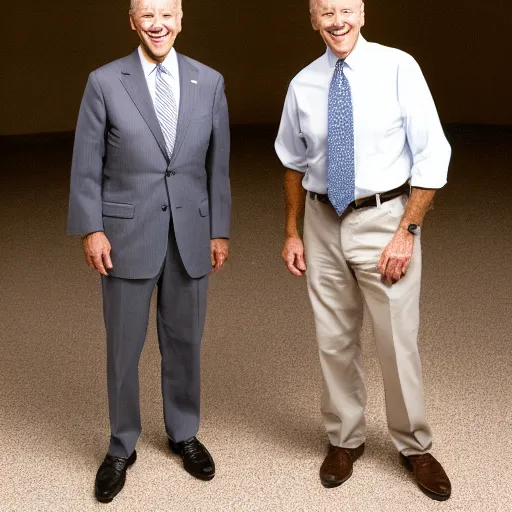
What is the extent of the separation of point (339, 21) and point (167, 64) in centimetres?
52

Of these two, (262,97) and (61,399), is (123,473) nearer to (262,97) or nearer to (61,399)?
(61,399)

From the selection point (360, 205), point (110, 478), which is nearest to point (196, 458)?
point (110, 478)

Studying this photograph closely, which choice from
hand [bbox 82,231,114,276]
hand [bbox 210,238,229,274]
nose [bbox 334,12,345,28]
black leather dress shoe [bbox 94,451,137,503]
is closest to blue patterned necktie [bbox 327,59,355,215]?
nose [bbox 334,12,345,28]

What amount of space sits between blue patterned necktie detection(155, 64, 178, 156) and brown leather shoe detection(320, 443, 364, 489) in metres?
1.13

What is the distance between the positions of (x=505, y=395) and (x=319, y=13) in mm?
1730

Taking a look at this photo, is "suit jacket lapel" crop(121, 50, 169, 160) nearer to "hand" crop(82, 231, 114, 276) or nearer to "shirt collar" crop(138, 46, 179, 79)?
"shirt collar" crop(138, 46, 179, 79)

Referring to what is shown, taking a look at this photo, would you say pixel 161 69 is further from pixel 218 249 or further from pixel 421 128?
pixel 421 128

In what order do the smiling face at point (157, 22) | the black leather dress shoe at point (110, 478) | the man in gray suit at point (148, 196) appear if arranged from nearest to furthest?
1. the smiling face at point (157, 22)
2. the man in gray suit at point (148, 196)
3. the black leather dress shoe at point (110, 478)

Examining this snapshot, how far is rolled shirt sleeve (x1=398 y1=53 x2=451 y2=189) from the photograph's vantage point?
2.67 m

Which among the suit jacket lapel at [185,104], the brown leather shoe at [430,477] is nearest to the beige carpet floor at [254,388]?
the brown leather shoe at [430,477]

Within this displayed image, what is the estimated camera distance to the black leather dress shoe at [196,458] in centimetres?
306

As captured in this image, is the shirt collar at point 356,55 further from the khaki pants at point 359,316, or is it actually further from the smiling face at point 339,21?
the khaki pants at point 359,316

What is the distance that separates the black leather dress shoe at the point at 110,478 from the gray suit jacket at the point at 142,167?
638 millimetres

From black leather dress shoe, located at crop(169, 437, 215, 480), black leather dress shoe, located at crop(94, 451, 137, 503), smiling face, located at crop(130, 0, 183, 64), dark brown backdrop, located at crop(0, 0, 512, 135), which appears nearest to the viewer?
smiling face, located at crop(130, 0, 183, 64)
